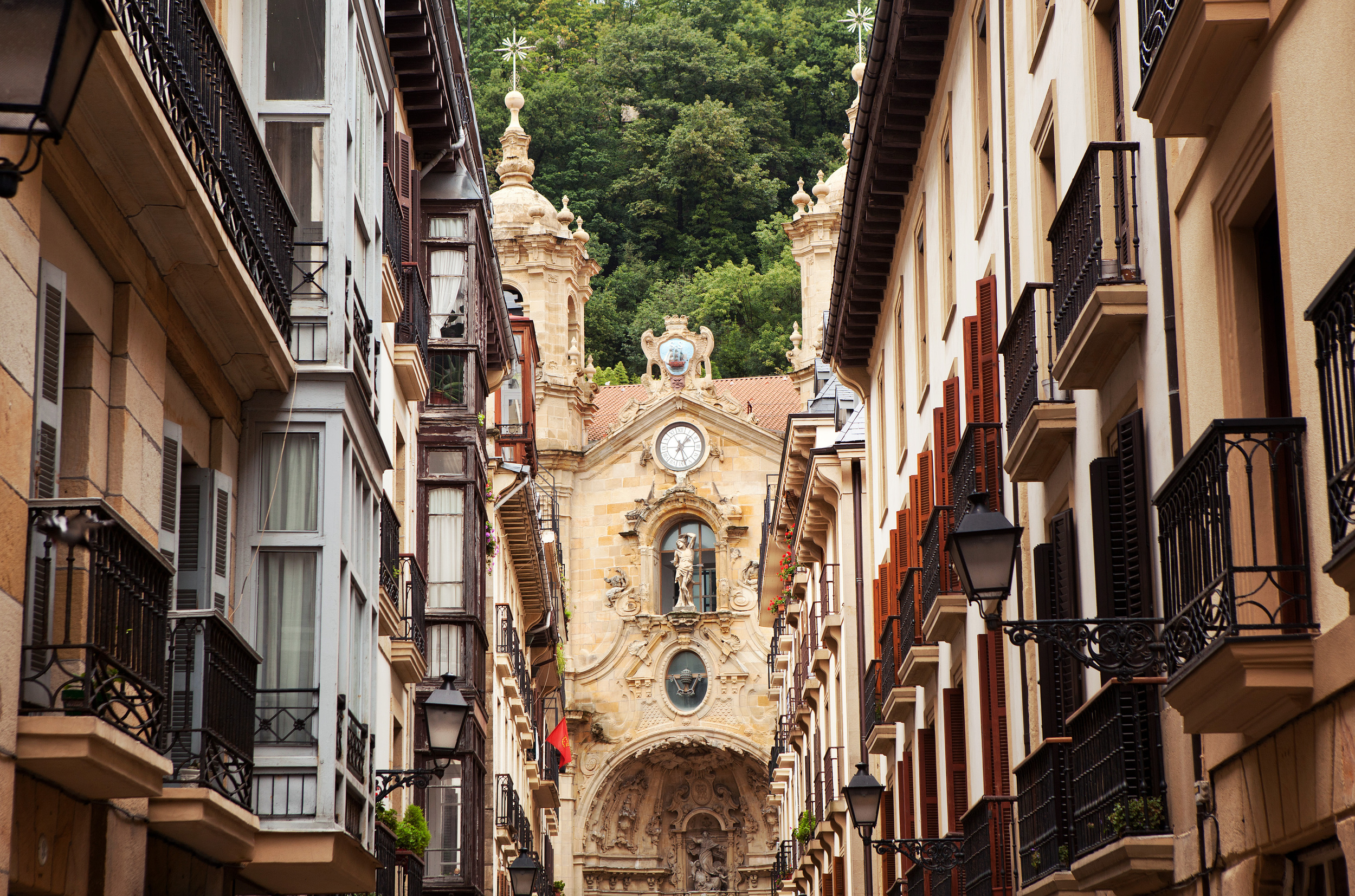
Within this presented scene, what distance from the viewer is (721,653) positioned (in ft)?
203

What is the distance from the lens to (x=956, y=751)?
1956cm

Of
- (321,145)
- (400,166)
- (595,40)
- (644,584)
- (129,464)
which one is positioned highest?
(595,40)

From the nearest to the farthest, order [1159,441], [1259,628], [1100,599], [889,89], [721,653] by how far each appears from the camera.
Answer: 1. [1259,628]
2. [1159,441]
3. [1100,599]
4. [889,89]
5. [721,653]

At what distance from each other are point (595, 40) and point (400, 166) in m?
83.6

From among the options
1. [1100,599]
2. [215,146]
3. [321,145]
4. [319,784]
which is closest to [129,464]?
[215,146]

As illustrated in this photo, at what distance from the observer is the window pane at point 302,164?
1489 cm

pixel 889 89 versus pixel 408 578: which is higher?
pixel 889 89

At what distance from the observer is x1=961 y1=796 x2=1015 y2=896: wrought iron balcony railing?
15.5m

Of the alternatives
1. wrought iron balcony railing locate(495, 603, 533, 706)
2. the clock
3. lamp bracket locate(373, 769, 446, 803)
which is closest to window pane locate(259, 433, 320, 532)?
lamp bracket locate(373, 769, 446, 803)

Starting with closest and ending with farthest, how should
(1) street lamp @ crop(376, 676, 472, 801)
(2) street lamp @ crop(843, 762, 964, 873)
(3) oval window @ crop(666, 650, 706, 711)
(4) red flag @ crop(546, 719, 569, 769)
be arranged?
(1) street lamp @ crop(376, 676, 472, 801)
(2) street lamp @ crop(843, 762, 964, 873)
(4) red flag @ crop(546, 719, 569, 769)
(3) oval window @ crop(666, 650, 706, 711)

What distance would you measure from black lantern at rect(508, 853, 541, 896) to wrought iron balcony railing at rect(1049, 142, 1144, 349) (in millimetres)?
17877

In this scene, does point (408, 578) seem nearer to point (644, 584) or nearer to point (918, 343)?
point (918, 343)

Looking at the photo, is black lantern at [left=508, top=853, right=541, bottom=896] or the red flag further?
the red flag

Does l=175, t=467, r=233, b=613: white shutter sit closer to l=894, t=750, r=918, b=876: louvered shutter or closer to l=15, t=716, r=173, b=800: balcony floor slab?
l=15, t=716, r=173, b=800: balcony floor slab
